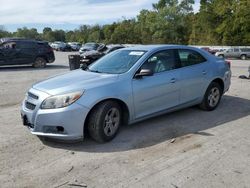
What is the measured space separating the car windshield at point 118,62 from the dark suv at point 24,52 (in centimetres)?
1223

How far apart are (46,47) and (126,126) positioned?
550 inches

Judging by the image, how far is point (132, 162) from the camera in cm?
447

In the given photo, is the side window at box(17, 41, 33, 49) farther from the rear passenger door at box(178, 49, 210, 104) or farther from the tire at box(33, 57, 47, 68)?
the rear passenger door at box(178, 49, 210, 104)

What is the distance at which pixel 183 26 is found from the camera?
6912 centimetres

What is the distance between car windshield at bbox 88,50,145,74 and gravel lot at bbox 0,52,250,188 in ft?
3.64

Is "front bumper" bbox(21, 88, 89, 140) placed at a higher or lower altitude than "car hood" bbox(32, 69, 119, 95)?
lower

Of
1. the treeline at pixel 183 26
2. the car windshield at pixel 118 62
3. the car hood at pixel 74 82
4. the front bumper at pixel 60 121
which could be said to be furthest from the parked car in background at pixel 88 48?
the front bumper at pixel 60 121

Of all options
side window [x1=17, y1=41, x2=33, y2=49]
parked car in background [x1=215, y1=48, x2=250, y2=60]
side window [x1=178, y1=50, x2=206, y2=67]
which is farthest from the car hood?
parked car in background [x1=215, y1=48, x2=250, y2=60]

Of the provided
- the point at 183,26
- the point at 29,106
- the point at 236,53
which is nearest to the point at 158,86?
the point at 29,106

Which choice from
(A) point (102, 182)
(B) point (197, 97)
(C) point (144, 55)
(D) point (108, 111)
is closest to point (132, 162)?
(A) point (102, 182)

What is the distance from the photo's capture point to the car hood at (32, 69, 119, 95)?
16.3ft

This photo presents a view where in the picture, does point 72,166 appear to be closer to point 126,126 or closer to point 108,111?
point 108,111

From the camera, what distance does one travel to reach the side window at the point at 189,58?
21.7ft

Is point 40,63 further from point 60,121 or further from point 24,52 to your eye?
point 60,121
